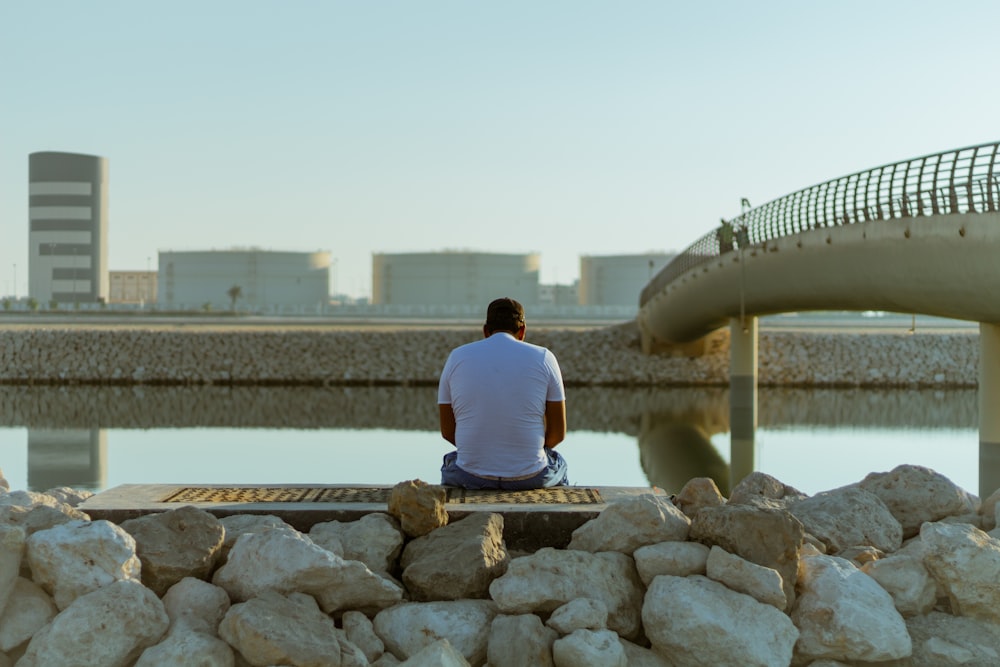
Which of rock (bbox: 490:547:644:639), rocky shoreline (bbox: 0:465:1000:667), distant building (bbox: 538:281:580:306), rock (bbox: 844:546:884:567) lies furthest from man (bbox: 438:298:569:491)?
distant building (bbox: 538:281:580:306)

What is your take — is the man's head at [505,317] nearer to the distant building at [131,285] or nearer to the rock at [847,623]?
the rock at [847,623]

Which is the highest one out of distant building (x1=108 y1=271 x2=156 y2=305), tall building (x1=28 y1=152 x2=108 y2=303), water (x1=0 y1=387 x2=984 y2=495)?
tall building (x1=28 y1=152 x2=108 y2=303)

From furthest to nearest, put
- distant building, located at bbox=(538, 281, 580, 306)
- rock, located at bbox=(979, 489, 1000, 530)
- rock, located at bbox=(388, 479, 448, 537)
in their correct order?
distant building, located at bbox=(538, 281, 580, 306) < rock, located at bbox=(979, 489, 1000, 530) < rock, located at bbox=(388, 479, 448, 537)

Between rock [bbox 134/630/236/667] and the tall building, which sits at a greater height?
the tall building

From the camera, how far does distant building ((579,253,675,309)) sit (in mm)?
98062

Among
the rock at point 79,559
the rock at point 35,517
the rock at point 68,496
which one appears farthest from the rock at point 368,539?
the rock at point 68,496

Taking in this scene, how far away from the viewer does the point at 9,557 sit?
486cm

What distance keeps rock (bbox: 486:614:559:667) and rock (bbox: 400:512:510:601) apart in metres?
0.29

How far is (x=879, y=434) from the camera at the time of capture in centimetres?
2088

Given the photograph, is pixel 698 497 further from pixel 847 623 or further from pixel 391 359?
pixel 391 359

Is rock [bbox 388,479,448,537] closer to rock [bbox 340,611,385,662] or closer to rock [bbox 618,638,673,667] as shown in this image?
rock [bbox 340,611,385,662]

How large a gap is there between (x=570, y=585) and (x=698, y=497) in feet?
3.78

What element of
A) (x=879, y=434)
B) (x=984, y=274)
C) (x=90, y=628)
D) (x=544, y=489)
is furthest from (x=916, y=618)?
(x=879, y=434)

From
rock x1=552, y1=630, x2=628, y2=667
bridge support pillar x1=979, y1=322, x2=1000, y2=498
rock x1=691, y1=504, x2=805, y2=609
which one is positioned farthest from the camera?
bridge support pillar x1=979, y1=322, x2=1000, y2=498
